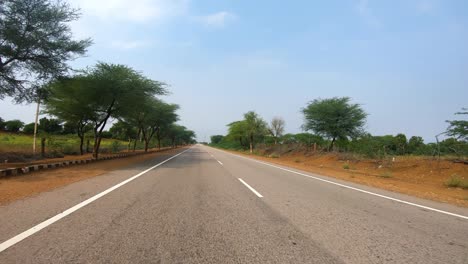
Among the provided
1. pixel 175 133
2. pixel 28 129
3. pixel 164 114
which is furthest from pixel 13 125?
pixel 164 114

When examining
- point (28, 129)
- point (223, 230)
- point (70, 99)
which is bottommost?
point (223, 230)

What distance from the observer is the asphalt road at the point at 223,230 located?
13.5 ft

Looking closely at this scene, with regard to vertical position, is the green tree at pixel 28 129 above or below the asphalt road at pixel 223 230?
above

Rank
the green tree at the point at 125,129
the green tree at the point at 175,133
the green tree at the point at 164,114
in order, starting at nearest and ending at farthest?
the green tree at the point at 125,129 → the green tree at the point at 164,114 → the green tree at the point at 175,133

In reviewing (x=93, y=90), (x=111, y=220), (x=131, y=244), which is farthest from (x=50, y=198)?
(x=93, y=90)

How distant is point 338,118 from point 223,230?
1285 inches

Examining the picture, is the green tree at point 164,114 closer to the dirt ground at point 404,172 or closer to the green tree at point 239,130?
the green tree at point 239,130

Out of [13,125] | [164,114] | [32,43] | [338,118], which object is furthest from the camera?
[13,125]

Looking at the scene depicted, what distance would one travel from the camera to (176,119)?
56250 mm

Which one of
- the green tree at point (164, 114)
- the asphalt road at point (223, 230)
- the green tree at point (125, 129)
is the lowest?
the asphalt road at point (223, 230)

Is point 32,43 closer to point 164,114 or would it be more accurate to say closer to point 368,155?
point 368,155

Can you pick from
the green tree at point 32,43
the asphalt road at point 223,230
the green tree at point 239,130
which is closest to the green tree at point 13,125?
the green tree at point 239,130

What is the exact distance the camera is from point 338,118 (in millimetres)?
35688

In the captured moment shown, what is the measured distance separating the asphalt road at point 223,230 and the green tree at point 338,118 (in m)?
27.7
